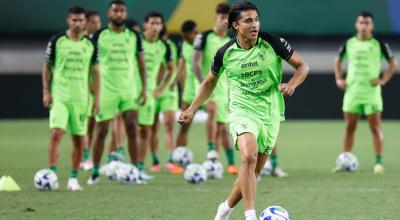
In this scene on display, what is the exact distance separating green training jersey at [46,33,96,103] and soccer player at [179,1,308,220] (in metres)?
3.79

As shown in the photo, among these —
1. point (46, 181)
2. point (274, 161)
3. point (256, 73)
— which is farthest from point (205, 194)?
point (256, 73)

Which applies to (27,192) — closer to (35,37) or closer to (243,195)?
(243,195)

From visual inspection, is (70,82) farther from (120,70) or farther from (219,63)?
(219,63)

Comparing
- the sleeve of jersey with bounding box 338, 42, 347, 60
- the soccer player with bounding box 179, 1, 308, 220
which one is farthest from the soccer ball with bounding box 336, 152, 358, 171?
the soccer player with bounding box 179, 1, 308, 220

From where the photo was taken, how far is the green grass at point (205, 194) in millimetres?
11258

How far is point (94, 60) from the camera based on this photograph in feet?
45.6

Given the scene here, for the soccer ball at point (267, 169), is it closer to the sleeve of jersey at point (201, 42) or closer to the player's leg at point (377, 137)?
the player's leg at point (377, 137)

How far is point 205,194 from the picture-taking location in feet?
43.3

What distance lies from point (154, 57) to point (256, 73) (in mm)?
7398

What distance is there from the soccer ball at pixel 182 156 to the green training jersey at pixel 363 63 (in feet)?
8.51

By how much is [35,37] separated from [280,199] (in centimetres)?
1550

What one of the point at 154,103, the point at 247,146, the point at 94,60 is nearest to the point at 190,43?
the point at 154,103

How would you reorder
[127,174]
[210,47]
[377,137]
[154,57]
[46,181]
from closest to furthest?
[46,181] < [127,174] < [210,47] < [377,137] < [154,57]

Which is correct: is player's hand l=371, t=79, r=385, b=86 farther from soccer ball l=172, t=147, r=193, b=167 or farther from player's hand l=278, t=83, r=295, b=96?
player's hand l=278, t=83, r=295, b=96
